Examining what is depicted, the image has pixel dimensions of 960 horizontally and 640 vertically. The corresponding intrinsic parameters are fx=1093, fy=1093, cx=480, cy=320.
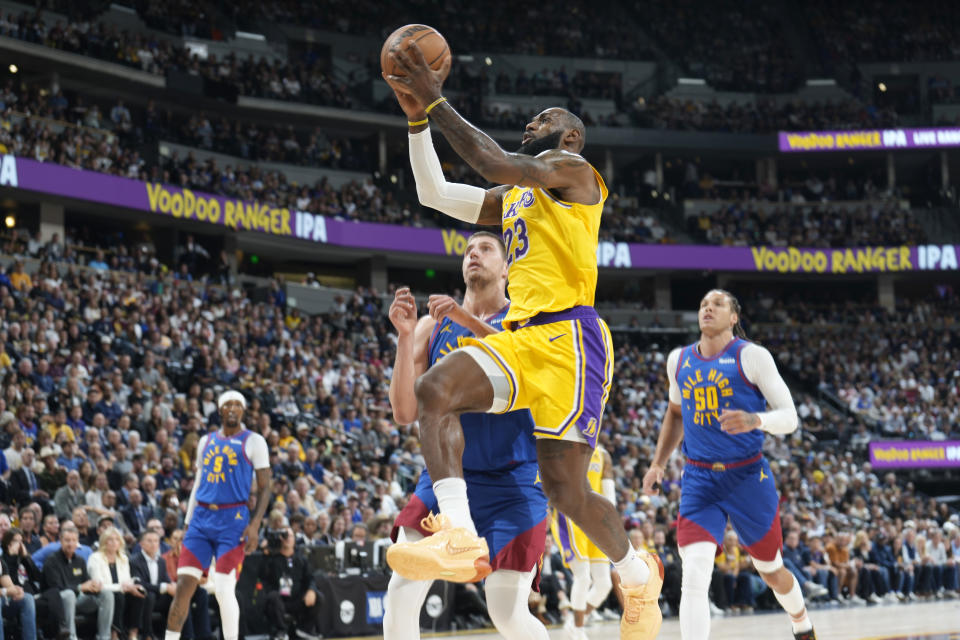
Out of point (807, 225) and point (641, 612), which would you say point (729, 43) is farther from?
point (641, 612)

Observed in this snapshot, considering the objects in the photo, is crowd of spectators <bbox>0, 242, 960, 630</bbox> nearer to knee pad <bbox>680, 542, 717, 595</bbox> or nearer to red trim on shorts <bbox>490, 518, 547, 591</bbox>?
knee pad <bbox>680, 542, 717, 595</bbox>

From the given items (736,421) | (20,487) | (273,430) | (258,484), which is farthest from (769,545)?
(273,430)

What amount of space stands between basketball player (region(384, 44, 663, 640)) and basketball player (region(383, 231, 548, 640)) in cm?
36

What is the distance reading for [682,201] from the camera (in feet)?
133

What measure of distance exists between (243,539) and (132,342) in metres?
10.6

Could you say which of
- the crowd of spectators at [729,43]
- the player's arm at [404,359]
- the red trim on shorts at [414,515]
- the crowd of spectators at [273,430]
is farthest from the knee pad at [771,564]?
the crowd of spectators at [729,43]

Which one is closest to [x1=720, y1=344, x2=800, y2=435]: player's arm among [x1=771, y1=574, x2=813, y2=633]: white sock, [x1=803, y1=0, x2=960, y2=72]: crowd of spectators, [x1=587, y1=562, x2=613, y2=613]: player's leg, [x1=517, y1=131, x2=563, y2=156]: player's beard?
[x1=771, y1=574, x2=813, y2=633]: white sock

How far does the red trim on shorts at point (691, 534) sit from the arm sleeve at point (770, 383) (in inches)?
32.7

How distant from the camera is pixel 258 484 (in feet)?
34.4

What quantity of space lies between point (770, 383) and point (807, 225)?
3365cm

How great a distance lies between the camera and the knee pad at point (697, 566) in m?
7.08

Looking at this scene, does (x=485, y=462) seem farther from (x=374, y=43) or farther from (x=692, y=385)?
(x=374, y=43)

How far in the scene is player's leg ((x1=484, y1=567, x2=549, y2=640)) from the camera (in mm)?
5227

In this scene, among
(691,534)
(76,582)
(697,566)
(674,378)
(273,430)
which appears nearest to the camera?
(697,566)
